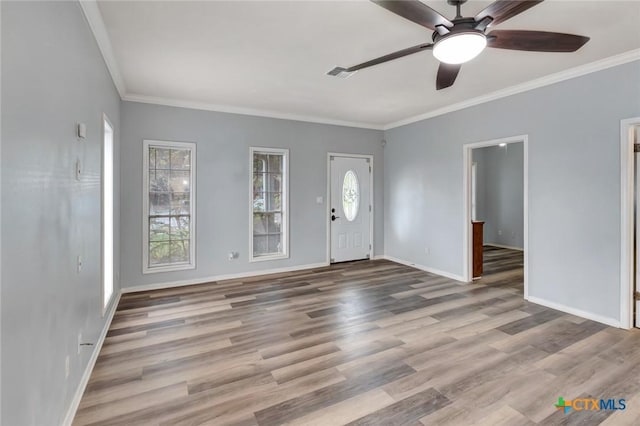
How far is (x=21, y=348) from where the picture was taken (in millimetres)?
1301

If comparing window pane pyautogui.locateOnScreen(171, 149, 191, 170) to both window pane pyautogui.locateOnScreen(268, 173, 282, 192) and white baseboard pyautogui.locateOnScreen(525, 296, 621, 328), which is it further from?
white baseboard pyautogui.locateOnScreen(525, 296, 621, 328)

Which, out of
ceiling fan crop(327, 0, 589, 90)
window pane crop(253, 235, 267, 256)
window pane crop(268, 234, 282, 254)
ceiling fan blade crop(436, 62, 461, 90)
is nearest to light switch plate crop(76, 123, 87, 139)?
ceiling fan crop(327, 0, 589, 90)

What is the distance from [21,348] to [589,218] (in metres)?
4.71

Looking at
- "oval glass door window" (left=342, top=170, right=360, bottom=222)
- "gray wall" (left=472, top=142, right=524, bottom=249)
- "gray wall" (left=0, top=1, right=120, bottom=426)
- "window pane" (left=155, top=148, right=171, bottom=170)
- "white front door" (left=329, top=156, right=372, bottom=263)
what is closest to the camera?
"gray wall" (left=0, top=1, right=120, bottom=426)

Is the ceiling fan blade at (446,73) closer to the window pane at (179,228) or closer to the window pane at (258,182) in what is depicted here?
the window pane at (258,182)

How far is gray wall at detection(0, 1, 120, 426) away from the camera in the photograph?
1.22 m

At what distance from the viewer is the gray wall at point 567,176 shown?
328cm

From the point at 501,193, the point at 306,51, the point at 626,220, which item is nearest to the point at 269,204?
the point at 306,51

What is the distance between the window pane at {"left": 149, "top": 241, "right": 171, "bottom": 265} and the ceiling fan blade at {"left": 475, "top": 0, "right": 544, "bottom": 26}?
4.63m

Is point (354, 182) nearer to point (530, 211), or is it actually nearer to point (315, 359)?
point (530, 211)

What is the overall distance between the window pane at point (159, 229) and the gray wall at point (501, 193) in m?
7.34

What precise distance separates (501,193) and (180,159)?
750 centimetres

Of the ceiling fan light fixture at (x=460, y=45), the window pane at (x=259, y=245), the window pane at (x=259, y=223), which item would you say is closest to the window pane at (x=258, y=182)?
the window pane at (x=259, y=223)

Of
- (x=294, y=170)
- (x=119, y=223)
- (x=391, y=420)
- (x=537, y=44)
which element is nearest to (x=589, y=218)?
(x=537, y=44)
